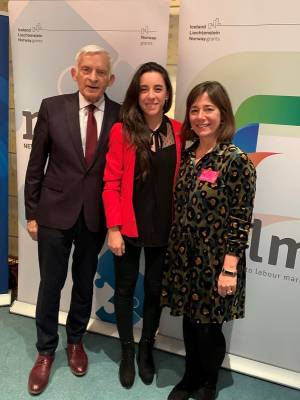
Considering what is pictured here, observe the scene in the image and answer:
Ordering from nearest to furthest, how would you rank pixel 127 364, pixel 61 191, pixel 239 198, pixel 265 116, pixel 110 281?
pixel 239 198
pixel 61 191
pixel 265 116
pixel 127 364
pixel 110 281

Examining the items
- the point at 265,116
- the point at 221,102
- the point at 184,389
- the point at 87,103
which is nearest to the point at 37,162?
the point at 87,103

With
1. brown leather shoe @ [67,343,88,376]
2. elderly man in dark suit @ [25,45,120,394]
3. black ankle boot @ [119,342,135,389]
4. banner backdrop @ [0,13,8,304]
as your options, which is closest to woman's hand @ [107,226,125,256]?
elderly man in dark suit @ [25,45,120,394]

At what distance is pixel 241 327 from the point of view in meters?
2.25

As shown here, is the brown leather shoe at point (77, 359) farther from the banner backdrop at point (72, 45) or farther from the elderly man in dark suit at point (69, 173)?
the banner backdrop at point (72, 45)

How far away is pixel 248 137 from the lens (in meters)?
2.03

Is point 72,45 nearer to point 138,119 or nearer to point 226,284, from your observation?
point 138,119

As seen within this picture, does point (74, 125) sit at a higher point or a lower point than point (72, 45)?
lower

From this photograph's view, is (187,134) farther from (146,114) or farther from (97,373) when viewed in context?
(97,373)

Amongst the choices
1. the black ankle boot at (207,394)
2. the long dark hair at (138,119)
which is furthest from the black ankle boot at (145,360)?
the long dark hair at (138,119)

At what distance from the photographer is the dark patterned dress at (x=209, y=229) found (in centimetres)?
160

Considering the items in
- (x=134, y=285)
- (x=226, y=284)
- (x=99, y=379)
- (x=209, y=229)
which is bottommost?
(x=99, y=379)

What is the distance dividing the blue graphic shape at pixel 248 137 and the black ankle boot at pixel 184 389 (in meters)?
1.15

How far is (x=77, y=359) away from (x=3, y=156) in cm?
129

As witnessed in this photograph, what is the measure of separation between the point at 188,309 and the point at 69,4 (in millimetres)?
1695
